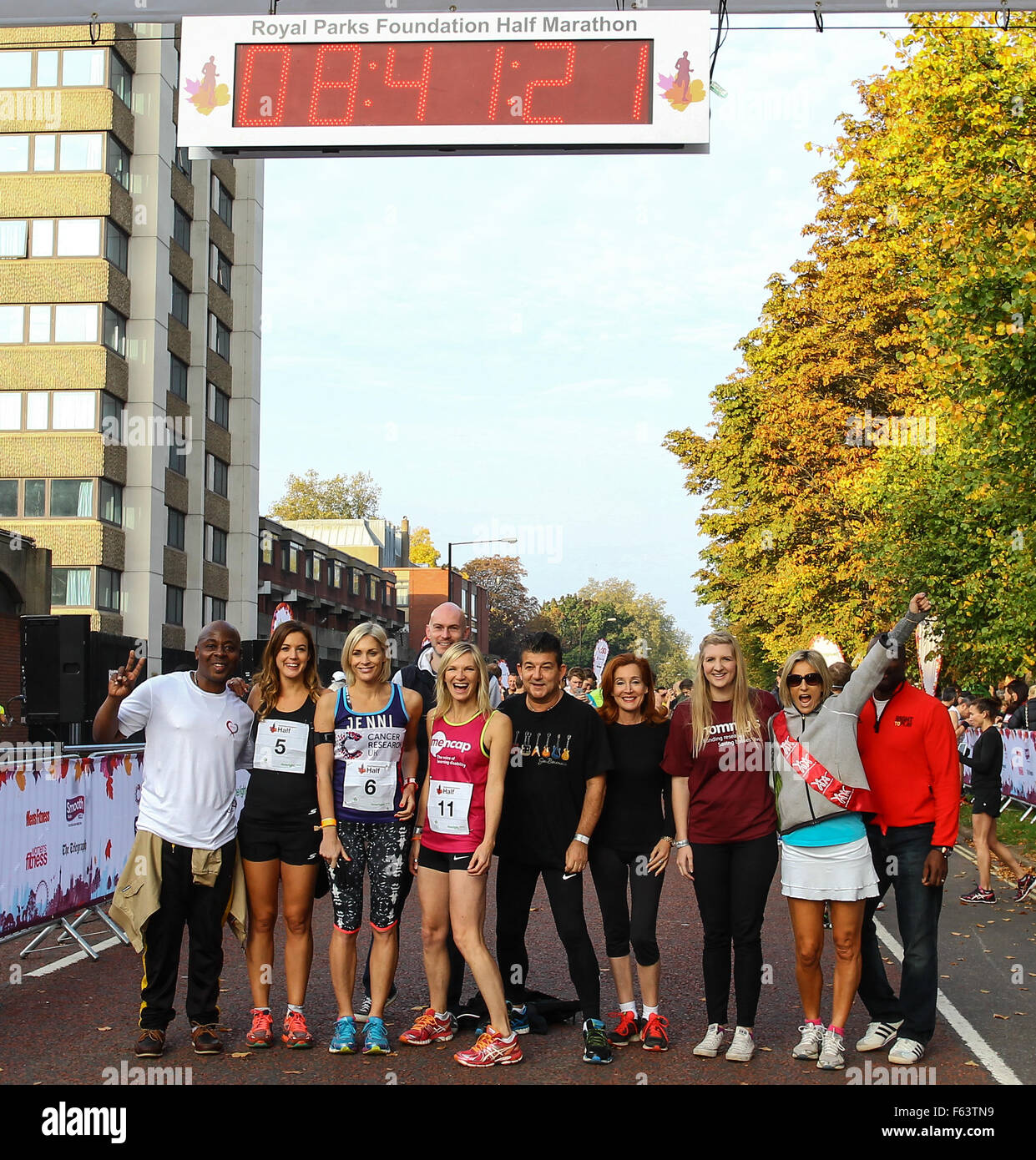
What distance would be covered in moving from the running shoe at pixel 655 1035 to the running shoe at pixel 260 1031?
6.12 ft

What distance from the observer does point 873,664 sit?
6.31 m

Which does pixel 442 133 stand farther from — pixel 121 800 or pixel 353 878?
pixel 121 800

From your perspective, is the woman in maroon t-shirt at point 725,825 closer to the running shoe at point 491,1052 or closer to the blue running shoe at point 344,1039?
the running shoe at point 491,1052

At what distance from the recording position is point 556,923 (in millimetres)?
6594

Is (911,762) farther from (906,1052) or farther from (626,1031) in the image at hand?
(626,1031)

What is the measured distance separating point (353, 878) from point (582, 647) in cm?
14859

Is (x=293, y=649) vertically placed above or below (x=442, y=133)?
below

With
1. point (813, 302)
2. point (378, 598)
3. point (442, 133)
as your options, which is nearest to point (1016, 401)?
point (442, 133)

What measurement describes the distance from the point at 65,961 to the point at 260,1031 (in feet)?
10.2

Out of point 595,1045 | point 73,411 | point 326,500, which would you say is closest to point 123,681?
point 595,1045

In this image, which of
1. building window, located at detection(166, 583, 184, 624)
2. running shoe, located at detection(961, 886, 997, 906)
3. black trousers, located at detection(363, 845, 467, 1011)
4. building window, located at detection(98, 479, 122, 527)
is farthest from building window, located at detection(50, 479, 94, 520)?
black trousers, located at detection(363, 845, 467, 1011)

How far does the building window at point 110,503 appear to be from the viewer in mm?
38250

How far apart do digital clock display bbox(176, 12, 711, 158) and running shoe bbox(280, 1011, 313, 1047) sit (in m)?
4.91

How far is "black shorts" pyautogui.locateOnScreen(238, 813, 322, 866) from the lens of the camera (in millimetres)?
6488
